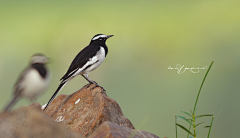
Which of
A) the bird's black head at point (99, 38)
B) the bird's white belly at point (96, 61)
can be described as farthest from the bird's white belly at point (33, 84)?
the bird's black head at point (99, 38)

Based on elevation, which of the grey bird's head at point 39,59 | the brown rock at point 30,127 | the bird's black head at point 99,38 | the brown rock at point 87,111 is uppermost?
the bird's black head at point 99,38

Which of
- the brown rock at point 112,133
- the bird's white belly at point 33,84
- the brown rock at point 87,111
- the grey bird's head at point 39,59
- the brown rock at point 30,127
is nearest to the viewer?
the brown rock at point 30,127

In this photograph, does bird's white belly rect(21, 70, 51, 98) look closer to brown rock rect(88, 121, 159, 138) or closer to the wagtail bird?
the wagtail bird

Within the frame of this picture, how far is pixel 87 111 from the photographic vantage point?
4648 mm

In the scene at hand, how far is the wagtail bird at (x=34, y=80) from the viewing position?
16.5 ft

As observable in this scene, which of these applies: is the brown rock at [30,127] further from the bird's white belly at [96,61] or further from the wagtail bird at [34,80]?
the bird's white belly at [96,61]

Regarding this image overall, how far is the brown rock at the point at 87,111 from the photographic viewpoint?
4242mm

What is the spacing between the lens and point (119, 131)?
2688 millimetres

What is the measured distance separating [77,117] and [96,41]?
2.40 metres

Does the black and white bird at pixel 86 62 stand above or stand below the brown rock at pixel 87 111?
above

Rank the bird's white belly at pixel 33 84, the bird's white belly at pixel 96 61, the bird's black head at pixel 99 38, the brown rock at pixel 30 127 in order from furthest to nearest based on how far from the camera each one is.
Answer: the bird's black head at pixel 99 38, the bird's white belly at pixel 96 61, the bird's white belly at pixel 33 84, the brown rock at pixel 30 127

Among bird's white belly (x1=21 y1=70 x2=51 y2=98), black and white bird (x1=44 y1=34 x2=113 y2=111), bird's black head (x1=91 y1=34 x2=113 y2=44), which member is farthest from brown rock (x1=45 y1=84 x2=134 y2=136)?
bird's black head (x1=91 y1=34 x2=113 y2=44)

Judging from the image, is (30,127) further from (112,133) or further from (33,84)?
(33,84)

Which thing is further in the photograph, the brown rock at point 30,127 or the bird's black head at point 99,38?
the bird's black head at point 99,38
